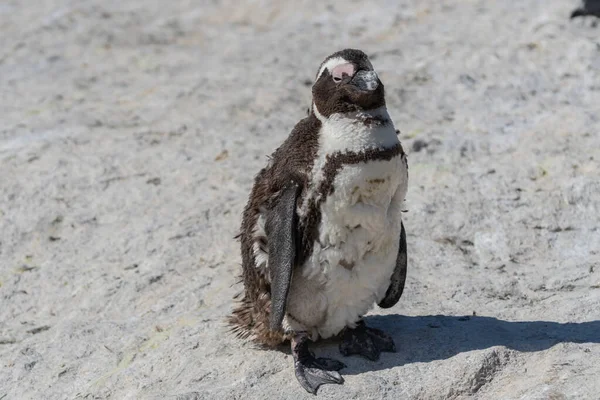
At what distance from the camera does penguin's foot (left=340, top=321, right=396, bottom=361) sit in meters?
3.79

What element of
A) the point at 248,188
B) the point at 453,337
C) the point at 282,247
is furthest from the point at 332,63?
the point at 248,188

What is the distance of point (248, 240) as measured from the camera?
3.80 metres

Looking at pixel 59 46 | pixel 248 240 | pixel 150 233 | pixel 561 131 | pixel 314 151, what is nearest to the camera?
pixel 314 151

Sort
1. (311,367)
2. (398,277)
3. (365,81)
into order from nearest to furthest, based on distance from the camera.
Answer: (365,81) → (311,367) → (398,277)

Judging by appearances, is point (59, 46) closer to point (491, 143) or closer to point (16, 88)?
point (16, 88)

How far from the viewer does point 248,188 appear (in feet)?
17.8

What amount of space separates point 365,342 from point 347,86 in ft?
3.20

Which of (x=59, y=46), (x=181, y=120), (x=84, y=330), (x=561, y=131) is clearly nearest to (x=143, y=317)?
(x=84, y=330)

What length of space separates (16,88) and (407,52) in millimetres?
2725

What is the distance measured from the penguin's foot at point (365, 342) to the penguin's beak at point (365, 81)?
92 cm

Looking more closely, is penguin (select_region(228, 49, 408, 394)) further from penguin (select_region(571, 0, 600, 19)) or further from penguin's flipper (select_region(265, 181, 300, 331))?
penguin (select_region(571, 0, 600, 19))

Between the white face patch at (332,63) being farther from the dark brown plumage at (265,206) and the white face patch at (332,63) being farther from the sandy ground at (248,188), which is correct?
the sandy ground at (248,188)

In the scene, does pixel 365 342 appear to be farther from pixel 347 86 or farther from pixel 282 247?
pixel 347 86

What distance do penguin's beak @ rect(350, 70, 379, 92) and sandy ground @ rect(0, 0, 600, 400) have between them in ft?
3.39
